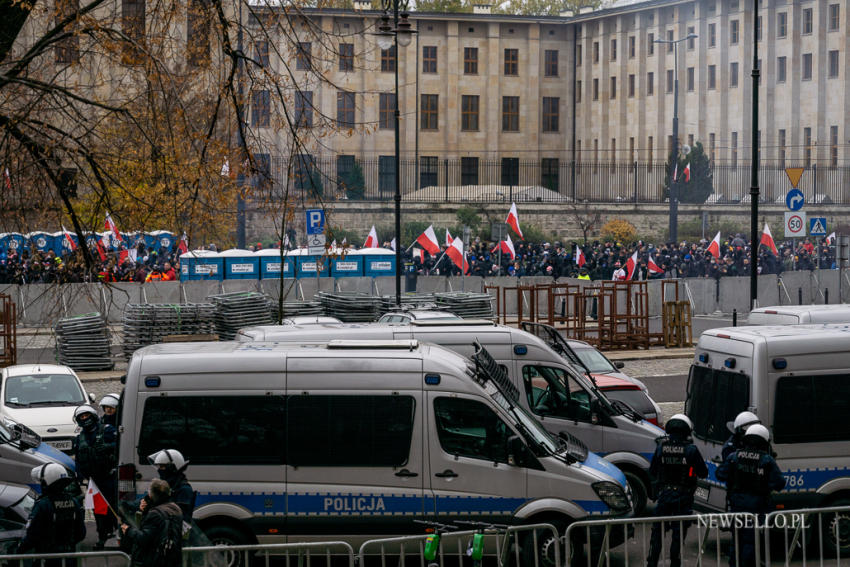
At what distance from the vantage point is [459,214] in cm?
6238

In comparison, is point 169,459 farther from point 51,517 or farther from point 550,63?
point 550,63

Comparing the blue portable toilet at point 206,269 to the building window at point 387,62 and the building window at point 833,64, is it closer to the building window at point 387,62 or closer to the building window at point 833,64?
the building window at point 387,62

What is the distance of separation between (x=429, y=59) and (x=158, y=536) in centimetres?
6915

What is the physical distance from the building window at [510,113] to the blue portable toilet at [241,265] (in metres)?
38.8

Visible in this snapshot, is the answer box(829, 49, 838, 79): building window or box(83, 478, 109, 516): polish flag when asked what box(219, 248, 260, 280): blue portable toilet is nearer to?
box(83, 478, 109, 516): polish flag

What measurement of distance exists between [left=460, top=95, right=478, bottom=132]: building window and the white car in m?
59.4

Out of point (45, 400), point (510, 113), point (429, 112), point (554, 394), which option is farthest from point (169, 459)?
point (510, 113)

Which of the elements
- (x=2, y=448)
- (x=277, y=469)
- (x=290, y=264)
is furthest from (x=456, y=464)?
(x=290, y=264)

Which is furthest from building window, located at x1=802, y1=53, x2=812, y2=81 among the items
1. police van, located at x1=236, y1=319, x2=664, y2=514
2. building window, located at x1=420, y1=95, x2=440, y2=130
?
police van, located at x1=236, y1=319, x2=664, y2=514

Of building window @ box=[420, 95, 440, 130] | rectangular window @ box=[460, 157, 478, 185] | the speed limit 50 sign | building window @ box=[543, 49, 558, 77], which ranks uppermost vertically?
building window @ box=[543, 49, 558, 77]

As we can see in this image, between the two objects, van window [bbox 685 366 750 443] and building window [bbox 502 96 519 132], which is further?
building window [bbox 502 96 519 132]

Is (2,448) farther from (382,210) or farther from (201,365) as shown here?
(382,210)

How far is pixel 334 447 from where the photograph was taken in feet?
32.0

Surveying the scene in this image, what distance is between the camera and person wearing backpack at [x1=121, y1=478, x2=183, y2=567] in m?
7.57
